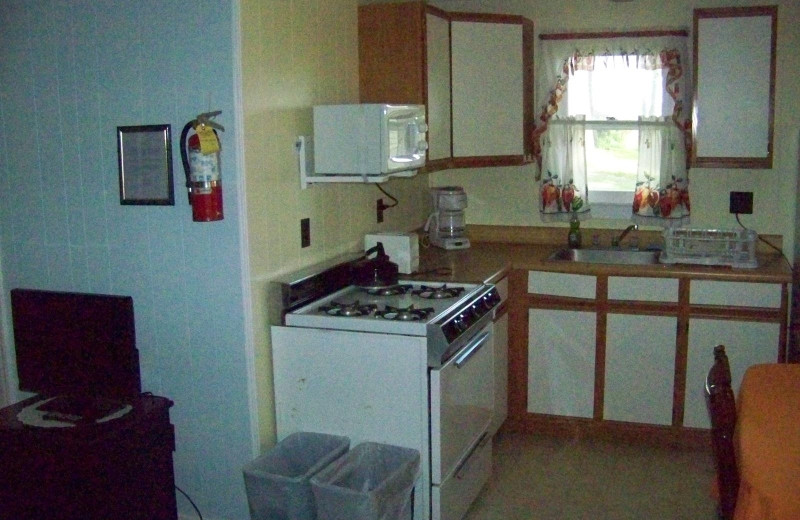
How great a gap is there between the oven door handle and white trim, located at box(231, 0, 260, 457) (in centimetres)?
72

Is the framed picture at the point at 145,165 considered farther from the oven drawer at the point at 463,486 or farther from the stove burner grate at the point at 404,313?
the oven drawer at the point at 463,486

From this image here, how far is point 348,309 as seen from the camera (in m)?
2.97

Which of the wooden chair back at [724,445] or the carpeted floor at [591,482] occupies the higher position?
the wooden chair back at [724,445]

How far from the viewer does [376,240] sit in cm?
364

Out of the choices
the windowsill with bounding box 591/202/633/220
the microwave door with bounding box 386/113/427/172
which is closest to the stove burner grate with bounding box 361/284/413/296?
the microwave door with bounding box 386/113/427/172

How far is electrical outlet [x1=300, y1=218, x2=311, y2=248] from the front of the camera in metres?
3.17

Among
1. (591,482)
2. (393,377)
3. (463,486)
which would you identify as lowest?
(591,482)

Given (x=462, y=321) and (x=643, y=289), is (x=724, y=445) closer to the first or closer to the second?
(x=462, y=321)

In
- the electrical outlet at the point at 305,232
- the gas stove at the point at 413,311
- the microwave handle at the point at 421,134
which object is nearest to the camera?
the gas stove at the point at 413,311

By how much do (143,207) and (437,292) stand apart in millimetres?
1154

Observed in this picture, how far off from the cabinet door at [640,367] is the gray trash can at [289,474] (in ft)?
5.08

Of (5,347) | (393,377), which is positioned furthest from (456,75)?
(5,347)

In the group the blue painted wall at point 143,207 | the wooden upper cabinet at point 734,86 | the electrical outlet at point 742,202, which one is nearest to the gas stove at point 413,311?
the blue painted wall at point 143,207

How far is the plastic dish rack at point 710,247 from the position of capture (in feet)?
12.3
